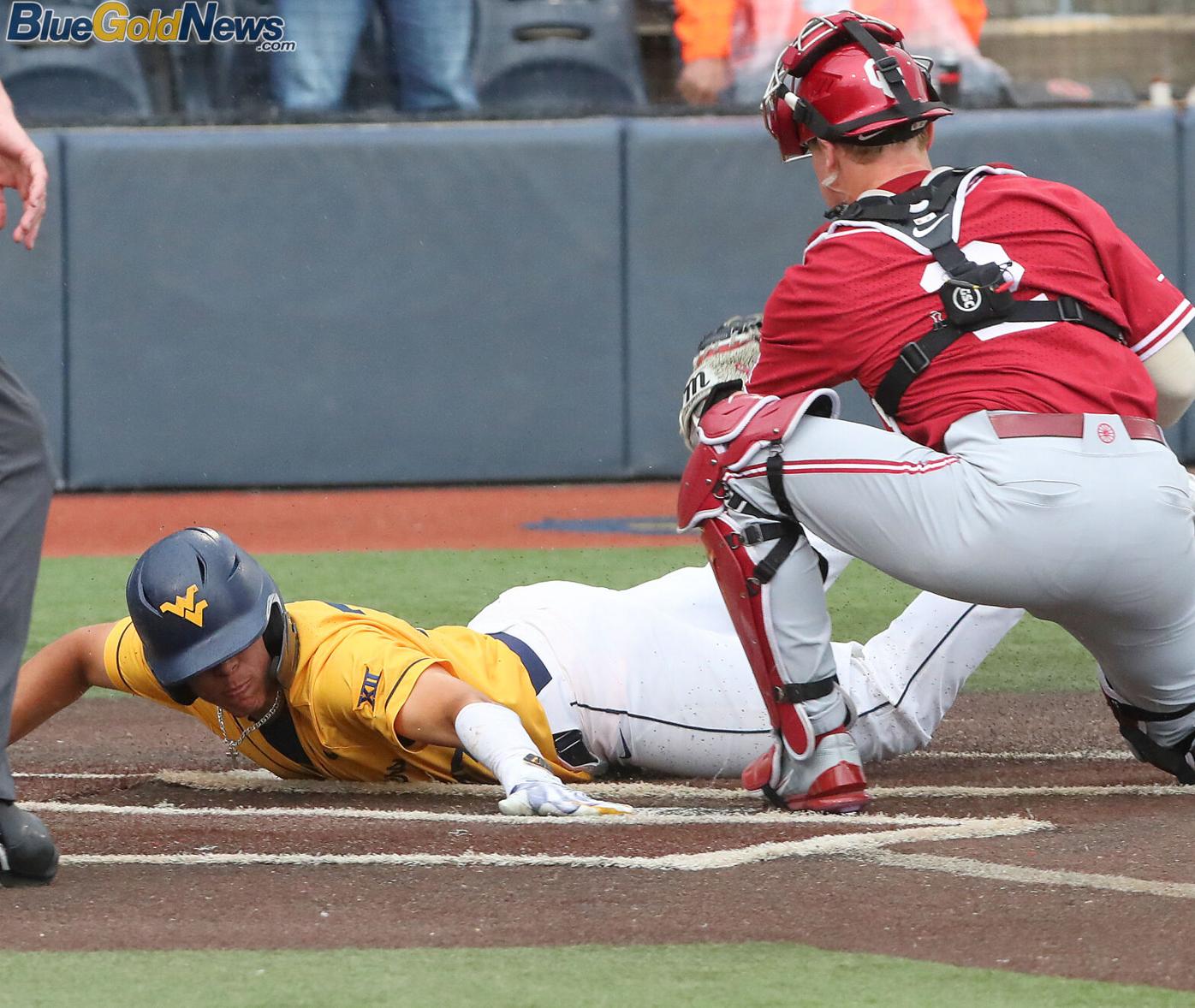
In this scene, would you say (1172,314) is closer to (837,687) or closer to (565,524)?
(837,687)

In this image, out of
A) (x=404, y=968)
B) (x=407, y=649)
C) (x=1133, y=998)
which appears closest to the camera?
(x=1133, y=998)

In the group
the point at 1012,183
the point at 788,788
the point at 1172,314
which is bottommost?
the point at 788,788

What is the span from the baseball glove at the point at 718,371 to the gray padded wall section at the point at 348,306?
539 centimetres

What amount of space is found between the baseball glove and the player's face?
1.04 meters

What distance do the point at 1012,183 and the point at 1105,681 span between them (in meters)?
0.98

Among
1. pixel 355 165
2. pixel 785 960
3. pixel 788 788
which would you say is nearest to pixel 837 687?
pixel 788 788

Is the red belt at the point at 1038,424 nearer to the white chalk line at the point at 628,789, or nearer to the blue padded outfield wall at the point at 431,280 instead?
the white chalk line at the point at 628,789

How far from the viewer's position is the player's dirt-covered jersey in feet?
11.0

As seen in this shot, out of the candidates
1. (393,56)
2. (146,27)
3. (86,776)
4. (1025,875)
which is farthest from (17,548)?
(146,27)

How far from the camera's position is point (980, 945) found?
233 cm

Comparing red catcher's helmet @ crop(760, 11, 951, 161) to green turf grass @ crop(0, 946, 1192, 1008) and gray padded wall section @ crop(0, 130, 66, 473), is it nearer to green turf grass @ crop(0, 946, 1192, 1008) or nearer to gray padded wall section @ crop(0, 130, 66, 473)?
green turf grass @ crop(0, 946, 1192, 1008)

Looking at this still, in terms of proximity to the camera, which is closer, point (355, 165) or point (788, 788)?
point (788, 788)

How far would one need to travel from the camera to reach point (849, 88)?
3.32 m

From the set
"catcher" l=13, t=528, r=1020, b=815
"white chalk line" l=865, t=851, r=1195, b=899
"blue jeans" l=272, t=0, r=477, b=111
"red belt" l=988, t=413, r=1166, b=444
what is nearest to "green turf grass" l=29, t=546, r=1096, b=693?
"catcher" l=13, t=528, r=1020, b=815
